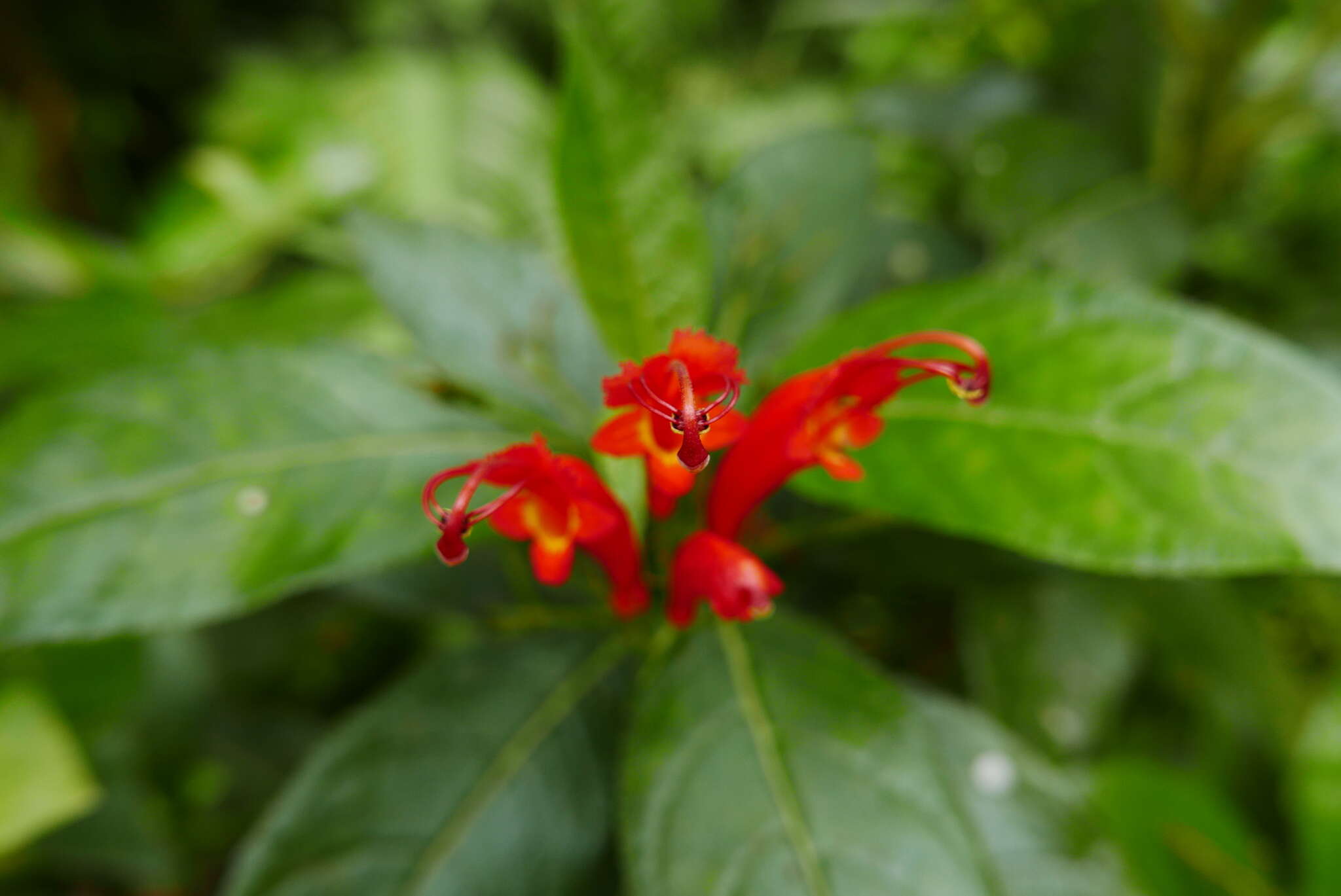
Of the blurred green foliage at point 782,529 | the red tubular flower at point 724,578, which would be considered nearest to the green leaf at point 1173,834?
the blurred green foliage at point 782,529

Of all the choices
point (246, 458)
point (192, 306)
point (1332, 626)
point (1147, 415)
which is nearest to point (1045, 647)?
point (1147, 415)

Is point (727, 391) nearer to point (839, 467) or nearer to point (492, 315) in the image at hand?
point (839, 467)

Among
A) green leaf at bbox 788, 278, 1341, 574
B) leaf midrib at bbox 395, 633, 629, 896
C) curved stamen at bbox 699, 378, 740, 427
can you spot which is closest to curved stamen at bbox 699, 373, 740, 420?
curved stamen at bbox 699, 378, 740, 427

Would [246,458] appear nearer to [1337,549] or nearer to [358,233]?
[358,233]

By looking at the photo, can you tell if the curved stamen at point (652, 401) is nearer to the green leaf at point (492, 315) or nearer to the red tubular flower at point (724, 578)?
the red tubular flower at point (724, 578)

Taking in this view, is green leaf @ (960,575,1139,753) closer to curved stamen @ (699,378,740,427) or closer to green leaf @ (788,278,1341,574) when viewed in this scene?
green leaf @ (788,278,1341,574)
